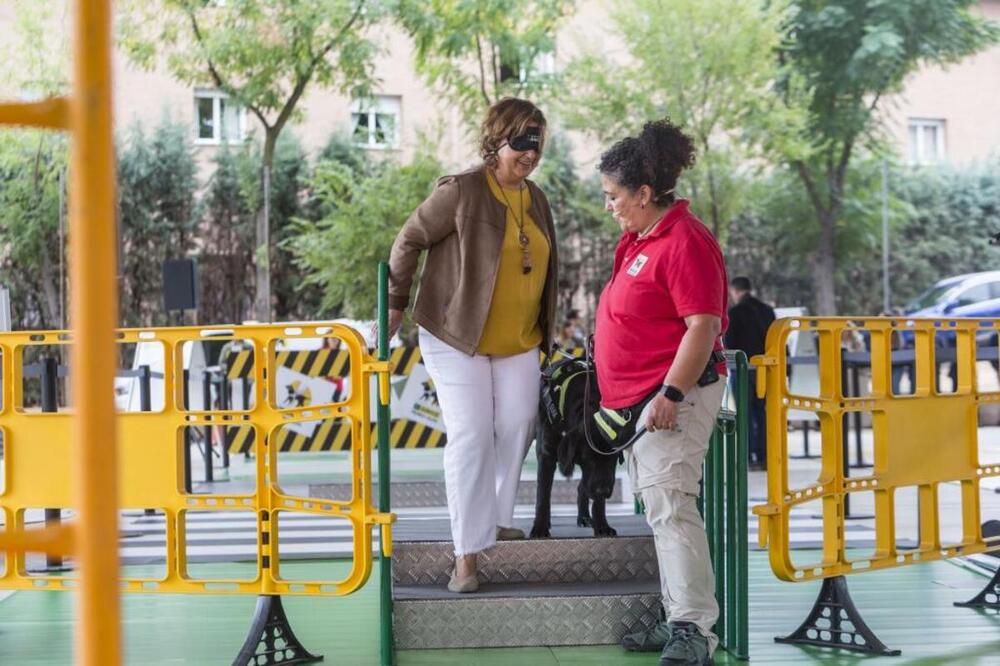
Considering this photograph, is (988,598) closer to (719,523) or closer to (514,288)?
(719,523)

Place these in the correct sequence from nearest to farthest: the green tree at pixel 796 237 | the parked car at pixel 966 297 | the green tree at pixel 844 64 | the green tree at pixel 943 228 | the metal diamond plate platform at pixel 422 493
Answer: the metal diamond plate platform at pixel 422 493, the parked car at pixel 966 297, the green tree at pixel 844 64, the green tree at pixel 796 237, the green tree at pixel 943 228

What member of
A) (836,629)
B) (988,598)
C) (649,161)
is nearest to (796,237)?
(988,598)

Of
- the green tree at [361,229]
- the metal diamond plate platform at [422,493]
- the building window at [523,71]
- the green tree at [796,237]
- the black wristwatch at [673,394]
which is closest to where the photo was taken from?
the black wristwatch at [673,394]

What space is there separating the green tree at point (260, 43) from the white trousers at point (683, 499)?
67.2 ft

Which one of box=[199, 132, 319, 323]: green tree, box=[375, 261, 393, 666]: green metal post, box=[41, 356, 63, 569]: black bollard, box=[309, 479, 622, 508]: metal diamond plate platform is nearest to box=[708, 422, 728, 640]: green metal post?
box=[375, 261, 393, 666]: green metal post

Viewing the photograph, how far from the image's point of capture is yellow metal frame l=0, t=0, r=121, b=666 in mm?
1660

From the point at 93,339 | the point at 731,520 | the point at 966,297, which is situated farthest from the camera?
the point at 966,297

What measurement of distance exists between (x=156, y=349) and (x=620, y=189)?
11.0 metres

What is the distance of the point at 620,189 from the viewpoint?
4.77 m

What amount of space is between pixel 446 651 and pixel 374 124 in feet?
76.8

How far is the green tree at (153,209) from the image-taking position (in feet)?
89.8

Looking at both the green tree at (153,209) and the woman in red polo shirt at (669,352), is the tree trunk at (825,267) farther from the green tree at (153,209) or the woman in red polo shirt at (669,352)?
the woman in red polo shirt at (669,352)

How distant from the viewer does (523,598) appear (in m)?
5.15

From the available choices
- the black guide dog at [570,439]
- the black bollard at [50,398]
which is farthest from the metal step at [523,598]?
the black bollard at [50,398]
